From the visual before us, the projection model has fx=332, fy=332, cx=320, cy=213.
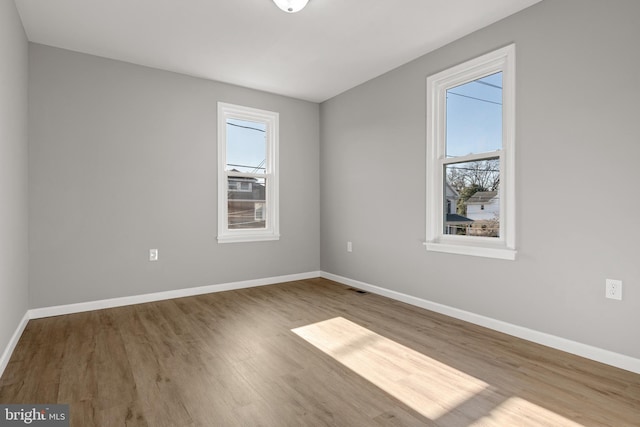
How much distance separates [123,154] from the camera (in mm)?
3566

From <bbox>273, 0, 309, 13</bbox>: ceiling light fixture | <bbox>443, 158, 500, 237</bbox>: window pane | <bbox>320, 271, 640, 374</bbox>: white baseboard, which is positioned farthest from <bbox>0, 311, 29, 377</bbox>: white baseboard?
<bbox>443, 158, 500, 237</bbox>: window pane

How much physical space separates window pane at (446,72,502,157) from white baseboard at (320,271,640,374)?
4.88 ft

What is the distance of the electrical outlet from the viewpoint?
2160mm

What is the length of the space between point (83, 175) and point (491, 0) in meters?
3.98

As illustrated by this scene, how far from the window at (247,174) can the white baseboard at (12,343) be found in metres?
1.94

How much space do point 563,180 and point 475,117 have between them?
38.4 inches

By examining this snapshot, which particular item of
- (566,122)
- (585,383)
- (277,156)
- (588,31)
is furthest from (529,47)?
(277,156)

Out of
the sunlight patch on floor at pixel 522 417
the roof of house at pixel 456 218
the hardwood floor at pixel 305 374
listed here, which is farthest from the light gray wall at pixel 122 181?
the sunlight patch on floor at pixel 522 417

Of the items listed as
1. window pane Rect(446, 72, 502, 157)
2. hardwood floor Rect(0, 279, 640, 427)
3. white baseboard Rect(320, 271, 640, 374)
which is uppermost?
window pane Rect(446, 72, 502, 157)

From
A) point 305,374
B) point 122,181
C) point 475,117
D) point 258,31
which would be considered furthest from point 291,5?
point 305,374

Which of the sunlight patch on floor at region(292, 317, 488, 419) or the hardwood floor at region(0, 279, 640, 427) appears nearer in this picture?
the hardwood floor at region(0, 279, 640, 427)

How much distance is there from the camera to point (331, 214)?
15.8ft

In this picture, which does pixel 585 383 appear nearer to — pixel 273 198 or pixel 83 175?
pixel 273 198

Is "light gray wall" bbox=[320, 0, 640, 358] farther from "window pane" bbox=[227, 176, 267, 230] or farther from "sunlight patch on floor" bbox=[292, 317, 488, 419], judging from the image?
"window pane" bbox=[227, 176, 267, 230]
